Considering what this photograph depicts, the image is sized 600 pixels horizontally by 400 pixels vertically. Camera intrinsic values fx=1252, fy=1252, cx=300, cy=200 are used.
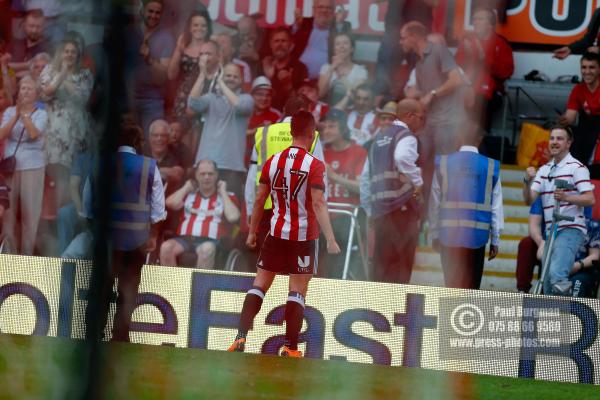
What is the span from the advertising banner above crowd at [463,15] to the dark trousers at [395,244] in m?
0.92

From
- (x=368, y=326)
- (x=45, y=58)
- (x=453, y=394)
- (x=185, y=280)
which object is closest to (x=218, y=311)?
(x=185, y=280)

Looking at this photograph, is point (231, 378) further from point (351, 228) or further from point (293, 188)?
point (351, 228)

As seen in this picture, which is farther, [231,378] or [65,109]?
[231,378]

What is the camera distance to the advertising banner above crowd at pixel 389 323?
17.1 ft

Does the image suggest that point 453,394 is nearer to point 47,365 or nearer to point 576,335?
point 576,335

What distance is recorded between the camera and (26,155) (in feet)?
13.1

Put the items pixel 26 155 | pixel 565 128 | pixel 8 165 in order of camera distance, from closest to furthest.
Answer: pixel 26 155
pixel 8 165
pixel 565 128

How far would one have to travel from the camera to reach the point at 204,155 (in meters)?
5.74

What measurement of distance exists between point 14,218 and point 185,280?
140cm

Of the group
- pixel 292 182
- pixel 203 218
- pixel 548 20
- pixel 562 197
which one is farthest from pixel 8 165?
pixel 548 20

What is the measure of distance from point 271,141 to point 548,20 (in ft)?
6.67

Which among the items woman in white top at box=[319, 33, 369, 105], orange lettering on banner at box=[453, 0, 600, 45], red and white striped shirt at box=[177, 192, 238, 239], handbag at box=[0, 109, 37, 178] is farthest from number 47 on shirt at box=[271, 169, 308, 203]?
orange lettering on banner at box=[453, 0, 600, 45]

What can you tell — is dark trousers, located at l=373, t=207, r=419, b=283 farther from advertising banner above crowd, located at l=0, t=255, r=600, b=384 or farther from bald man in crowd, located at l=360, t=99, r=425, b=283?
advertising banner above crowd, located at l=0, t=255, r=600, b=384

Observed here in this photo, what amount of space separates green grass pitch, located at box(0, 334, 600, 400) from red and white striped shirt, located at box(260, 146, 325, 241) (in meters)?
0.51
